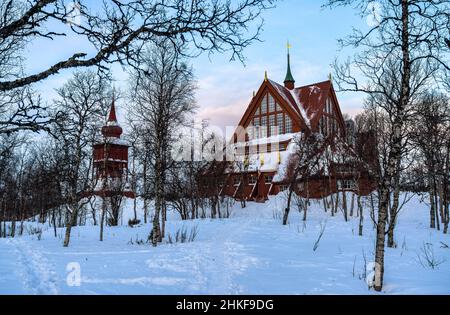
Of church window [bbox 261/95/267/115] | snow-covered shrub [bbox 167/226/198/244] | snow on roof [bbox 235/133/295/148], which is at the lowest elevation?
snow-covered shrub [bbox 167/226/198/244]

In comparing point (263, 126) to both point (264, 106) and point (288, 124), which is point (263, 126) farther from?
point (288, 124)

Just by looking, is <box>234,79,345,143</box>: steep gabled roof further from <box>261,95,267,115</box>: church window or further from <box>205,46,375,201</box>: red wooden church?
<box>261,95,267,115</box>: church window

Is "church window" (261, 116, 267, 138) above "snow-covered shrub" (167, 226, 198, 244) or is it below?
above

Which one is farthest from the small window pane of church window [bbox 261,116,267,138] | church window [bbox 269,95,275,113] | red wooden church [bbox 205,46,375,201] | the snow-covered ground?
the snow-covered ground

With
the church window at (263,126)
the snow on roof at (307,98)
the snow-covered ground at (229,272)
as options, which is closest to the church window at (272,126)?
the church window at (263,126)

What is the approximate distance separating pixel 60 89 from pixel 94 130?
237cm

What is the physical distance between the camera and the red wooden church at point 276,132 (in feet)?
128

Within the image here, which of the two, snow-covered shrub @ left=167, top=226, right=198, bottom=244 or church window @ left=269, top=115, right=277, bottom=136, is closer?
snow-covered shrub @ left=167, top=226, right=198, bottom=244

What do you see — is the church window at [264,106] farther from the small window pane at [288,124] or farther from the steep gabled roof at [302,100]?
the small window pane at [288,124]

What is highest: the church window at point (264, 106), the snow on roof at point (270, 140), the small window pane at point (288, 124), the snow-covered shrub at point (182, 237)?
the church window at point (264, 106)

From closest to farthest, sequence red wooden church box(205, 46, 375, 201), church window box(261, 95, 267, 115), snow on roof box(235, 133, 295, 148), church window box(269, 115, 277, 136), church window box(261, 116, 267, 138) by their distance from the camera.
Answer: red wooden church box(205, 46, 375, 201), snow on roof box(235, 133, 295, 148), church window box(269, 115, 277, 136), church window box(261, 116, 267, 138), church window box(261, 95, 267, 115)

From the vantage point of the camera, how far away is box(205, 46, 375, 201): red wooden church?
128 feet

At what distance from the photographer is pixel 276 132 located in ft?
150

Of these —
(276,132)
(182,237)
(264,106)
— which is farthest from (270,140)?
(182,237)
